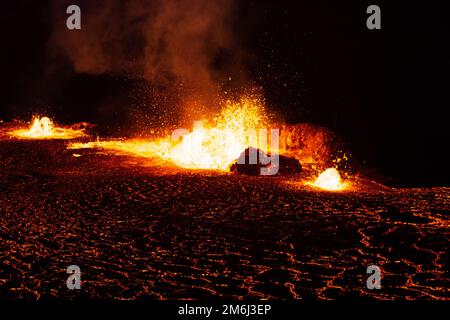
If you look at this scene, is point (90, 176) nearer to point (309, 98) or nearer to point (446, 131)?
point (309, 98)

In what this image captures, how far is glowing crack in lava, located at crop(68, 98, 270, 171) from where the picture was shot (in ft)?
33.8

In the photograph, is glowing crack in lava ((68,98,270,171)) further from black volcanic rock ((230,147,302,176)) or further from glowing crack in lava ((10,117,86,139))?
glowing crack in lava ((10,117,86,139))

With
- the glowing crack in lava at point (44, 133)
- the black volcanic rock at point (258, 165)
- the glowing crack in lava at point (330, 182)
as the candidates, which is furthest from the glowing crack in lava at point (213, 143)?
the glowing crack in lava at point (44, 133)

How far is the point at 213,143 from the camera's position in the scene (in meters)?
11.1

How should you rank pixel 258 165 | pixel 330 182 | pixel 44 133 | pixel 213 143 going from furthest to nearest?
pixel 44 133 → pixel 213 143 → pixel 258 165 → pixel 330 182

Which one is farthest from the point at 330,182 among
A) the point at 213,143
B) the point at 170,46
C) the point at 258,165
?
the point at 170,46

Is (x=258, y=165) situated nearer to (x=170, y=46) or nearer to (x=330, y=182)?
(x=330, y=182)

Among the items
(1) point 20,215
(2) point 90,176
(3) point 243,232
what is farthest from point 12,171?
(3) point 243,232

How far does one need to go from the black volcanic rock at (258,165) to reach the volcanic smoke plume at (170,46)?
641 cm

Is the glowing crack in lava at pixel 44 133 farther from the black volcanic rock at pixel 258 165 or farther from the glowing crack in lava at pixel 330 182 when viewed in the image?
the glowing crack in lava at pixel 330 182

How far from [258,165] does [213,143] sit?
243cm

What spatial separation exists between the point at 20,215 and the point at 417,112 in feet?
31.4

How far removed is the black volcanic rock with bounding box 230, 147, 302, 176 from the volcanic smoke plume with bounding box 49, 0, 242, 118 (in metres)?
6.41

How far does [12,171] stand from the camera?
29.4 ft
